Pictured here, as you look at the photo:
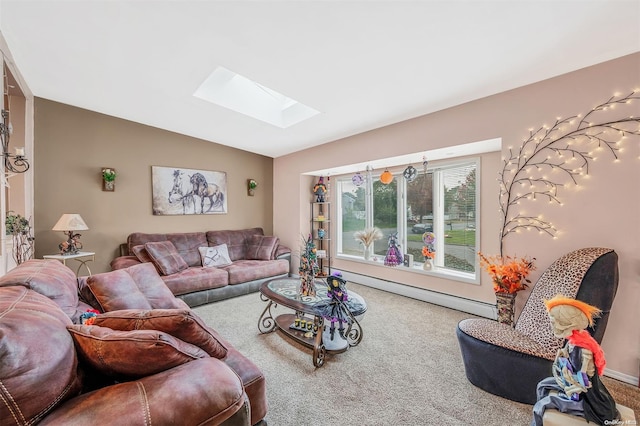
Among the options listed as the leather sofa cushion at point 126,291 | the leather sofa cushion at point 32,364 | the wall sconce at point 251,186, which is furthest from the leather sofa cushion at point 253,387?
the wall sconce at point 251,186

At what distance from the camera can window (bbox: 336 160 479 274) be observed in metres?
3.56

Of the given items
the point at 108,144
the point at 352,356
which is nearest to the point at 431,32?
the point at 352,356

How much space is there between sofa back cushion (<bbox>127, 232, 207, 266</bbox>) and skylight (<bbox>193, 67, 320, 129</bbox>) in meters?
2.33

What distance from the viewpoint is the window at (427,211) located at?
3561mm

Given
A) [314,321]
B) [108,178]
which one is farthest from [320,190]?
[108,178]

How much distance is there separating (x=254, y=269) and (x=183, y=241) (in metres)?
1.32

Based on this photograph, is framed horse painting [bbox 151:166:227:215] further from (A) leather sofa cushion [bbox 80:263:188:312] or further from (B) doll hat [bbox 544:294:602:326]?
(B) doll hat [bbox 544:294:602:326]

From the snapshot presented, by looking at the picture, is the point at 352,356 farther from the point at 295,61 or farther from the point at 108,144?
the point at 108,144

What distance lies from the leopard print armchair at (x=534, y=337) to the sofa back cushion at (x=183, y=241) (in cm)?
403

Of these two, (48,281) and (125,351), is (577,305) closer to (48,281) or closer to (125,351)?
(125,351)

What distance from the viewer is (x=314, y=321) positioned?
100 inches

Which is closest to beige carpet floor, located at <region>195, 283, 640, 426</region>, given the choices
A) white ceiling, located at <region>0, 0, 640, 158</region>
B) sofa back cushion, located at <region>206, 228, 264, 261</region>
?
sofa back cushion, located at <region>206, 228, 264, 261</region>

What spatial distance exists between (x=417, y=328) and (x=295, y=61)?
3.02 m

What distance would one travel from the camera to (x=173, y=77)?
2.84m
